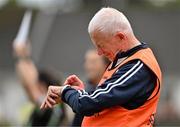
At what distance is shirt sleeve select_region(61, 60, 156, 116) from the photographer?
Answer: 20.1ft

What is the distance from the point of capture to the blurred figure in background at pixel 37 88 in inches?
400

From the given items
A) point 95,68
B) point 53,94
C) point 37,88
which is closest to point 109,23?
point 53,94

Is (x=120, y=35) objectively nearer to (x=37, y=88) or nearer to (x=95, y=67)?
Result: (x=95, y=67)

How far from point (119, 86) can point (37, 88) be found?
433 cm

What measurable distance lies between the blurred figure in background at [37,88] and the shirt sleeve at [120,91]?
3837mm

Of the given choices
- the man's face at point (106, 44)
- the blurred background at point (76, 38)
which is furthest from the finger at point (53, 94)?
the blurred background at point (76, 38)

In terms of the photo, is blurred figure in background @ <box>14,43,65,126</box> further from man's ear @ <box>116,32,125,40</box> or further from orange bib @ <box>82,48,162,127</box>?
man's ear @ <box>116,32,125,40</box>

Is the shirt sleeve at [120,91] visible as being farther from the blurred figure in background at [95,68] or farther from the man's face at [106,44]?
the blurred figure in background at [95,68]

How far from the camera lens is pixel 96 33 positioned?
6.19 m

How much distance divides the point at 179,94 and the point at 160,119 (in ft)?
38.1

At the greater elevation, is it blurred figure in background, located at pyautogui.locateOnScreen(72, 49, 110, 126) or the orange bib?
the orange bib

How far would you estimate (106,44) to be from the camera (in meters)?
6.23

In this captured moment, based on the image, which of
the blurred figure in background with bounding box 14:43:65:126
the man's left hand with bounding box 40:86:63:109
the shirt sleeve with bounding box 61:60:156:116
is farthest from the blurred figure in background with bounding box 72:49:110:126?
the shirt sleeve with bounding box 61:60:156:116

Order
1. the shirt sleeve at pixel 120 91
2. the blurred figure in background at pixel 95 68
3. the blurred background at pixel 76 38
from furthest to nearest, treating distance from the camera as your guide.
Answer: the blurred background at pixel 76 38
the blurred figure in background at pixel 95 68
the shirt sleeve at pixel 120 91
